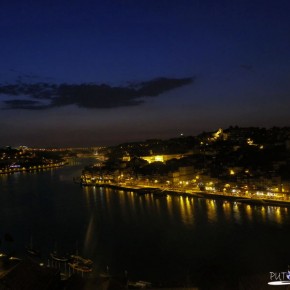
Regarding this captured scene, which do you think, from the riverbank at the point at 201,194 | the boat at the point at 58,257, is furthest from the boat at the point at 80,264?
the riverbank at the point at 201,194

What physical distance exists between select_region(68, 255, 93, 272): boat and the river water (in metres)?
0.12

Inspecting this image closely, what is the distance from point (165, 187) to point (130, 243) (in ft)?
21.9

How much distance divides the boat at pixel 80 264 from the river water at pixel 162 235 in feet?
0.40

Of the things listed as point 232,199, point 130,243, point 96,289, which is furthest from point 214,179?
point 96,289

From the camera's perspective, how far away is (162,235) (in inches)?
248

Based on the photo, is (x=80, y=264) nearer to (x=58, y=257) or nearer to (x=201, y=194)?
(x=58, y=257)

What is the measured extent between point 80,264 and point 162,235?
192 cm

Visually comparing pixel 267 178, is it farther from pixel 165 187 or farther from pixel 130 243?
pixel 130 243

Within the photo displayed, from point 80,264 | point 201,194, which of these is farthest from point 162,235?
point 201,194

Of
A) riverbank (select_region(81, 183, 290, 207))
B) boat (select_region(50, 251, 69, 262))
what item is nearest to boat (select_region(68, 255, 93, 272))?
boat (select_region(50, 251, 69, 262))

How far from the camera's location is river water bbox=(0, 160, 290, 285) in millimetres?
4613

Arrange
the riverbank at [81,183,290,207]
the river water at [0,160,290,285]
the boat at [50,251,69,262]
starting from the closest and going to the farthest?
1. the river water at [0,160,290,285]
2. the boat at [50,251,69,262]
3. the riverbank at [81,183,290,207]

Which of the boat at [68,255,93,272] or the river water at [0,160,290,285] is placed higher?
the boat at [68,255,93,272]

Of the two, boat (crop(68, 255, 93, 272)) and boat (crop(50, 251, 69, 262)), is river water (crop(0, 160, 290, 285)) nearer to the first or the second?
boat (crop(68, 255, 93, 272))
